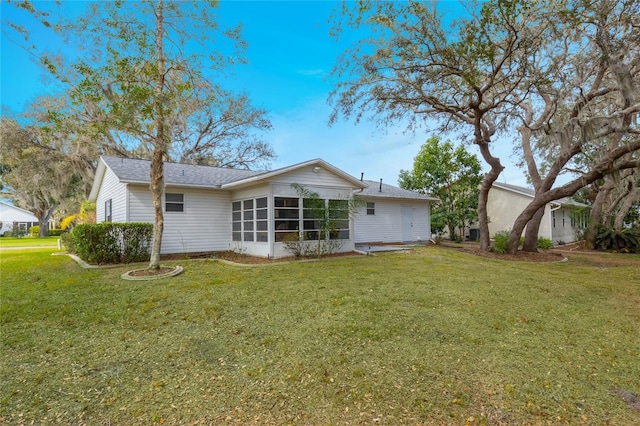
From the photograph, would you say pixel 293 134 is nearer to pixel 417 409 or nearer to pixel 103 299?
pixel 103 299

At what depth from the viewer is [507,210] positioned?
2017cm

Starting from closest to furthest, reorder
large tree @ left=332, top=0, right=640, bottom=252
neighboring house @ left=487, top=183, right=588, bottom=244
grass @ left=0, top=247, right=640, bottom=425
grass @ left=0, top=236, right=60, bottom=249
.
→ 1. grass @ left=0, top=247, right=640, bottom=425
2. large tree @ left=332, top=0, right=640, bottom=252
3. neighboring house @ left=487, top=183, right=588, bottom=244
4. grass @ left=0, top=236, right=60, bottom=249

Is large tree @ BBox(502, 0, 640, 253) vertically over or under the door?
over

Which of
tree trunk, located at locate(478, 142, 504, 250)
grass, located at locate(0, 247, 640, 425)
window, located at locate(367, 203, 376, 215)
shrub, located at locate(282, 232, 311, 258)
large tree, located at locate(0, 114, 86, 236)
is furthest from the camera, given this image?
large tree, located at locate(0, 114, 86, 236)

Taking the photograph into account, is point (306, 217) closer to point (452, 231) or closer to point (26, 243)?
point (452, 231)

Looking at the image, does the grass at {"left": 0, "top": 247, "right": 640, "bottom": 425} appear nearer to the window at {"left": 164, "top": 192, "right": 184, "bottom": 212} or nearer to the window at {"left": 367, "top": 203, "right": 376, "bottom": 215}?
the window at {"left": 164, "top": 192, "right": 184, "bottom": 212}

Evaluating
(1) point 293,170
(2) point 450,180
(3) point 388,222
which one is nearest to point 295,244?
(1) point 293,170

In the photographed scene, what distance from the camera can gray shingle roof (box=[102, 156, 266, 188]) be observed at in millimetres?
10891

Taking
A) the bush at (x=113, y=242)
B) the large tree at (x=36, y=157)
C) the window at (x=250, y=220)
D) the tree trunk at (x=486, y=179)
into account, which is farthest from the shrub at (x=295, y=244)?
the large tree at (x=36, y=157)

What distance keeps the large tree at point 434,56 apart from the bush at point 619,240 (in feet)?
26.2

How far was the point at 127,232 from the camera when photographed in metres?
9.56

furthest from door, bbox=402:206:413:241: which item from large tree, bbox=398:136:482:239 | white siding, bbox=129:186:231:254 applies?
white siding, bbox=129:186:231:254

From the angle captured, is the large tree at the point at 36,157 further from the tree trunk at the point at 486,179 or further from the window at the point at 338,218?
the tree trunk at the point at 486,179

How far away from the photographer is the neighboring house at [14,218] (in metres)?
38.3
